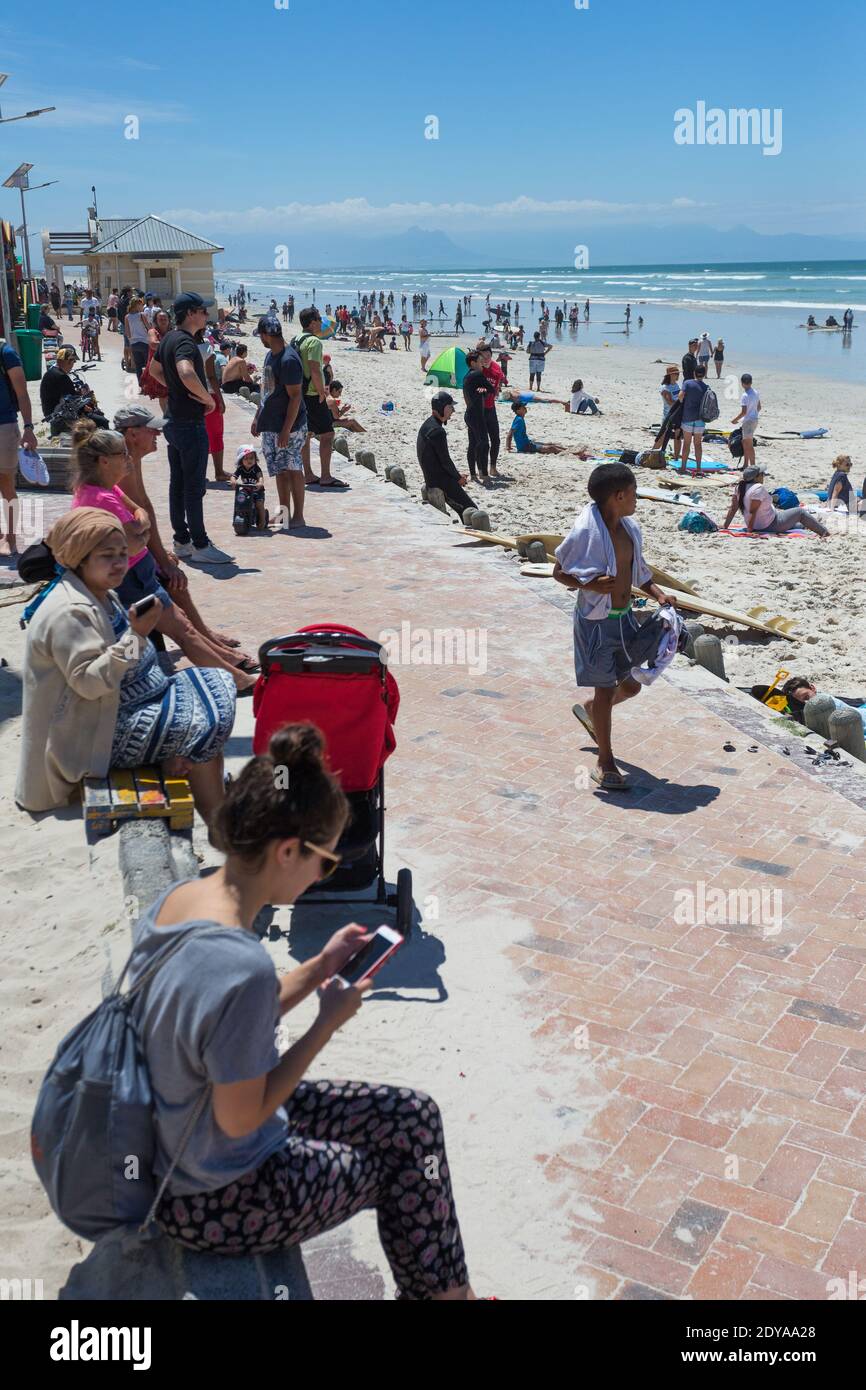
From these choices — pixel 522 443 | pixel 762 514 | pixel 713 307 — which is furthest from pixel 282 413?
pixel 713 307

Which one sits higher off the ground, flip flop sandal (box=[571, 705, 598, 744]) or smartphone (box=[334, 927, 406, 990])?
smartphone (box=[334, 927, 406, 990])

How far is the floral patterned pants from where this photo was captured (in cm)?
251

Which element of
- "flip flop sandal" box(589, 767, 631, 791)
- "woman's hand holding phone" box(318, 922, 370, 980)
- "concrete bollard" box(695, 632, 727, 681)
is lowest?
"flip flop sandal" box(589, 767, 631, 791)

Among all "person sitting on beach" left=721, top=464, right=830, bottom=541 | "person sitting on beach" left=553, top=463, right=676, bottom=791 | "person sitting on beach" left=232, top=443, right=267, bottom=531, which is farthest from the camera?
"person sitting on beach" left=721, top=464, right=830, bottom=541

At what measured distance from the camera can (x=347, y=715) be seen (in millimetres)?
4492

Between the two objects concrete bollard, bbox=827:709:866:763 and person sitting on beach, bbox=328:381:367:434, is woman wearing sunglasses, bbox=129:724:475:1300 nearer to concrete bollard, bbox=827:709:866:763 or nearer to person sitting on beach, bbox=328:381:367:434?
concrete bollard, bbox=827:709:866:763

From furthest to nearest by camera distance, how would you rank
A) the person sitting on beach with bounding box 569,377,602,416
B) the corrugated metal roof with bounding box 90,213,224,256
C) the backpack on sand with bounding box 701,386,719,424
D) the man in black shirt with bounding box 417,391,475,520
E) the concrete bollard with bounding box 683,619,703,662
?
the corrugated metal roof with bounding box 90,213,224,256, the person sitting on beach with bounding box 569,377,602,416, the backpack on sand with bounding box 701,386,719,424, the man in black shirt with bounding box 417,391,475,520, the concrete bollard with bounding box 683,619,703,662

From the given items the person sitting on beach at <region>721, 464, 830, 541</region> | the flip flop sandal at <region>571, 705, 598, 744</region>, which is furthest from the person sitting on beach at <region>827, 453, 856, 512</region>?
the flip flop sandal at <region>571, 705, 598, 744</region>

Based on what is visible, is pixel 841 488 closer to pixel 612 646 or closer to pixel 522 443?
pixel 522 443

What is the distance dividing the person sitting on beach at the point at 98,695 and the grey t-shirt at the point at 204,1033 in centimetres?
241

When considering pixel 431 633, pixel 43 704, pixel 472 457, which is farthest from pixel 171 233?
pixel 43 704

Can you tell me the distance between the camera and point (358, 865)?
454 cm

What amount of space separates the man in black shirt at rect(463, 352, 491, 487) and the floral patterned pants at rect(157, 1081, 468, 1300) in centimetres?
1270
